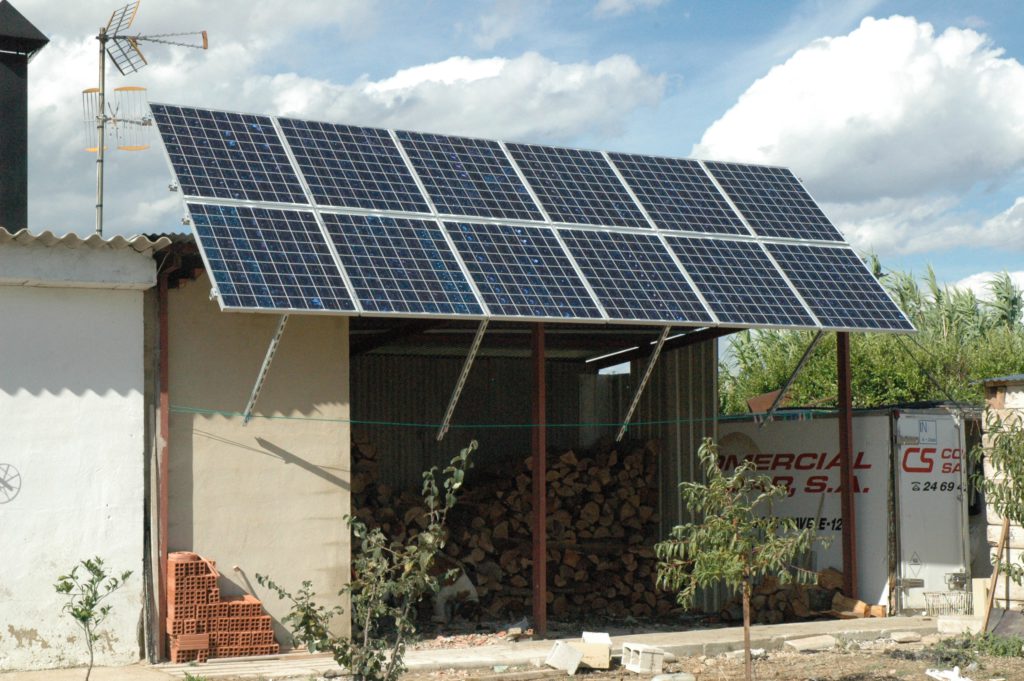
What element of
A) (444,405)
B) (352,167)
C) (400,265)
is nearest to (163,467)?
(400,265)

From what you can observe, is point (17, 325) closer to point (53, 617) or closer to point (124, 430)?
point (124, 430)

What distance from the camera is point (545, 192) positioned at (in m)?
13.5

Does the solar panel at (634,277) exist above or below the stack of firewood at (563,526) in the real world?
above

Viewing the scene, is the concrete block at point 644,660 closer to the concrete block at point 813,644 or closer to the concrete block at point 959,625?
the concrete block at point 813,644

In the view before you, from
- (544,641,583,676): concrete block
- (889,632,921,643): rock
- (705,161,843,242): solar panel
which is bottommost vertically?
(889,632,921,643): rock

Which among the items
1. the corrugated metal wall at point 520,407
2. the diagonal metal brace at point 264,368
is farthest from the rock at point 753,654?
the diagonal metal brace at point 264,368

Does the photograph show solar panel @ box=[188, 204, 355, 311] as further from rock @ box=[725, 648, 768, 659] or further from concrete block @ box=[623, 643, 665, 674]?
rock @ box=[725, 648, 768, 659]

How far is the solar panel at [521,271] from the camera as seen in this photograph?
38.0 ft

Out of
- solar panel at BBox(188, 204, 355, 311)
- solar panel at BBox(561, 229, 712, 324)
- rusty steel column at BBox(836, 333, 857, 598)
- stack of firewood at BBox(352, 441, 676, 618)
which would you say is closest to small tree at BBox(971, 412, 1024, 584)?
rusty steel column at BBox(836, 333, 857, 598)

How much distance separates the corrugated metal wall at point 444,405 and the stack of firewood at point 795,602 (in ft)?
11.1

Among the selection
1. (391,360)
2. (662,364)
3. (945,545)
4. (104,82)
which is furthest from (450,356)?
(104,82)

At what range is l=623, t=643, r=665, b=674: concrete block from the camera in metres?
10.9

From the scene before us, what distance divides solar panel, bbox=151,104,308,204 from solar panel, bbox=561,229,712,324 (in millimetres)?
2955

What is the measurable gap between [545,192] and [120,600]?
6.01 m
